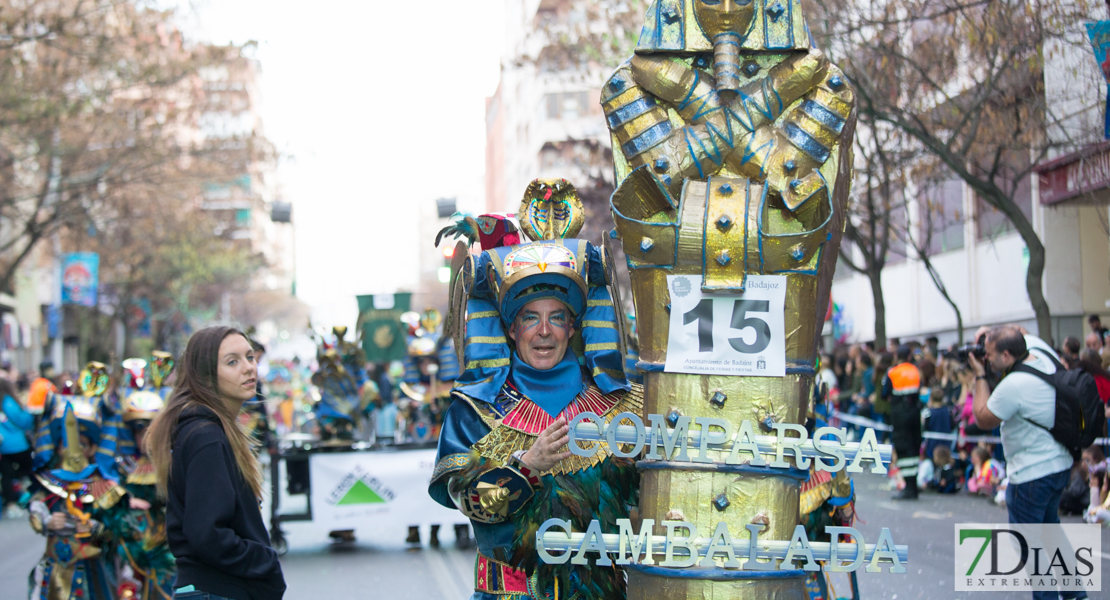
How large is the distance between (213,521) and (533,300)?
4.44 ft

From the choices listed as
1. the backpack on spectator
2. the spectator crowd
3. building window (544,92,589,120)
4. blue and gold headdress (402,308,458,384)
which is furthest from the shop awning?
building window (544,92,589,120)

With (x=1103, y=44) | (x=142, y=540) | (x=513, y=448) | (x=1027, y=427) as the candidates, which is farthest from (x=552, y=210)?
(x=1103, y=44)

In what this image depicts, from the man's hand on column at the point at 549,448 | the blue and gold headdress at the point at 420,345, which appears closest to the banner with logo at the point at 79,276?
the blue and gold headdress at the point at 420,345

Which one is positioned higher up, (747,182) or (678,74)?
(678,74)

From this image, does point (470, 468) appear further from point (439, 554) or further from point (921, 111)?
point (921, 111)

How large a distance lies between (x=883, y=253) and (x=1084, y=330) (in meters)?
3.78

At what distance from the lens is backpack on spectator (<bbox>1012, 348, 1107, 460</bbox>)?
6.22 metres

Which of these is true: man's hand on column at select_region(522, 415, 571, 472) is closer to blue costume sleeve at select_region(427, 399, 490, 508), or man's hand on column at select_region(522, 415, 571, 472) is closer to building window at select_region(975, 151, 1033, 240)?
blue costume sleeve at select_region(427, 399, 490, 508)

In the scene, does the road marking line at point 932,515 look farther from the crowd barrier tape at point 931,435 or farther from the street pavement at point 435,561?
the crowd barrier tape at point 931,435

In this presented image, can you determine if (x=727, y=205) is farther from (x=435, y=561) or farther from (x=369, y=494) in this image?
(x=369, y=494)

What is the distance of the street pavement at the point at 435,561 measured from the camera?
8.59 m

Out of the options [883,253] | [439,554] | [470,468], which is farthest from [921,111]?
[470,468]

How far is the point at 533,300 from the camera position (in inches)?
155

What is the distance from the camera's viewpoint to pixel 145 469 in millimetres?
7066
